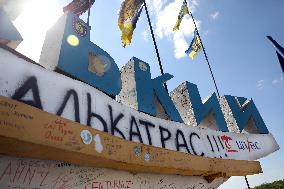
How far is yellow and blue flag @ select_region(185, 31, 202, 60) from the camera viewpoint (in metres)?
13.9

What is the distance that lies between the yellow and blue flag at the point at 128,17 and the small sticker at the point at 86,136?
244 inches

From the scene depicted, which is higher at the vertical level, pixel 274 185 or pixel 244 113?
pixel 274 185

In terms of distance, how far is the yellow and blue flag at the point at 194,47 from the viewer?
13883 mm

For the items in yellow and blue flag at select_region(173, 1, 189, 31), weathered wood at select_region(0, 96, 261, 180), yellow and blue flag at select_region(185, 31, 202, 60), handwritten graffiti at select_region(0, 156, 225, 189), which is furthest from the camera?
yellow and blue flag at select_region(185, 31, 202, 60)

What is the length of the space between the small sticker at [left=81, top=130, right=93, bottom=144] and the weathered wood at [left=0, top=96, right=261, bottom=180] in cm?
6

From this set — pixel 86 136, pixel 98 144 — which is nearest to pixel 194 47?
pixel 98 144

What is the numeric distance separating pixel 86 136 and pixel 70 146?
368 mm

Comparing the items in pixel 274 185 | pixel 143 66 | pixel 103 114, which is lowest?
pixel 103 114

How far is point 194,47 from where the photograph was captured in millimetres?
14047

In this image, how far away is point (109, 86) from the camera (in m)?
6.52

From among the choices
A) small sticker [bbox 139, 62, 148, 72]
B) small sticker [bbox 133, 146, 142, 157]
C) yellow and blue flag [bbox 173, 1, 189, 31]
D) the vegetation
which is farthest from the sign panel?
the vegetation

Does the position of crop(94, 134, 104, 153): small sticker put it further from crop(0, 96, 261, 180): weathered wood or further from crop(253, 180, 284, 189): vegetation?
crop(253, 180, 284, 189): vegetation

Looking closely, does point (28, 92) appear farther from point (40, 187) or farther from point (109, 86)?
point (109, 86)

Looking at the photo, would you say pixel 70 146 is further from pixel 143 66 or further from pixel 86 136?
pixel 143 66
